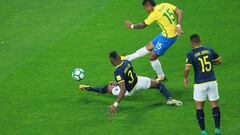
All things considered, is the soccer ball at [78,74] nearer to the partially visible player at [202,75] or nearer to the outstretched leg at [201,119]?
the partially visible player at [202,75]

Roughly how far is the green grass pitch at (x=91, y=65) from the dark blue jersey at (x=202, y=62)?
5.05ft

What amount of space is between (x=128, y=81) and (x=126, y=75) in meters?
0.29

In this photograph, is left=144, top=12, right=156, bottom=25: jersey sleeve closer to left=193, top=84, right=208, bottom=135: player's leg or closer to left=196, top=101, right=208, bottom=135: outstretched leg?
left=193, top=84, right=208, bottom=135: player's leg

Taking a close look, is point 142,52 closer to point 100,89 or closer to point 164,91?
point 100,89

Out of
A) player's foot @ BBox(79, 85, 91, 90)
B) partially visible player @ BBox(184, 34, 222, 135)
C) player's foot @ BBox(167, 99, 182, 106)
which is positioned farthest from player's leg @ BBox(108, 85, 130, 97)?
partially visible player @ BBox(184, 34, 222, 135)

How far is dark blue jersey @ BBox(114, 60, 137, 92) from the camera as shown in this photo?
1681 cm

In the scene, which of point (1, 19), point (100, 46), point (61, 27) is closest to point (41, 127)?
point (100, 46)

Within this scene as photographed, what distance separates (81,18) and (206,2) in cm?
523

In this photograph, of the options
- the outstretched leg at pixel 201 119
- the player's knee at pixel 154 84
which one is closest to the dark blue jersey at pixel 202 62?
the outstretched leg at pixel 201 119

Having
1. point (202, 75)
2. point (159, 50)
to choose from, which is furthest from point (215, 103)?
point (159, 50)

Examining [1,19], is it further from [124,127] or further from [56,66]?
[124,127]

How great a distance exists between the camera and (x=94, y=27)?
81.0 ft

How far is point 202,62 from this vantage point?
50.6 feet

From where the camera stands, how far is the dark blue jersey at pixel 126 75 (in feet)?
55.2
